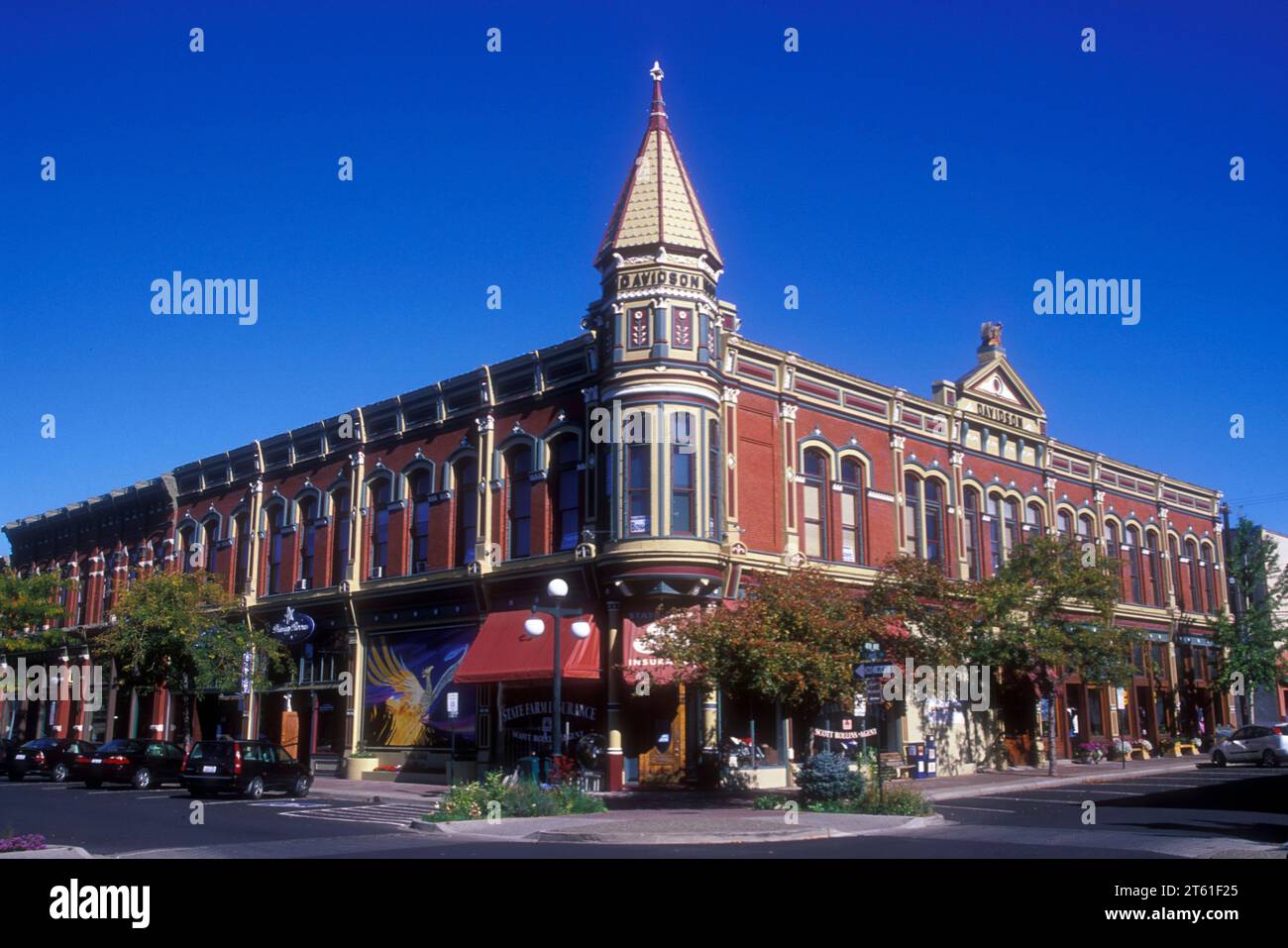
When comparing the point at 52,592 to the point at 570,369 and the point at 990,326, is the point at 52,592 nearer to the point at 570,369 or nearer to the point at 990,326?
the point at 570,369

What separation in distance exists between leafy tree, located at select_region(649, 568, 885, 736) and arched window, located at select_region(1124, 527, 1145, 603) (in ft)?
78.1

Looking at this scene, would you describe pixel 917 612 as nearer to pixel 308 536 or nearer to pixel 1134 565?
pixel 308 536

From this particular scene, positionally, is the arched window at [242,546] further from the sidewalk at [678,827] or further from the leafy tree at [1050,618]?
the leafy tree at [1050,618]

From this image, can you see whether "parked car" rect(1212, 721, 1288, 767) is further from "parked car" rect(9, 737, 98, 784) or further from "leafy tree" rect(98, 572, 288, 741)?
"parked car" rect(9, 737, 98, 784)

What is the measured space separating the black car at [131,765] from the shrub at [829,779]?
1902 centimetres

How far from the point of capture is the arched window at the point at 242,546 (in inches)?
1572

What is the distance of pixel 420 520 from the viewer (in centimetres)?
3428

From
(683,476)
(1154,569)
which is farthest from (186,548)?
(1154,569)

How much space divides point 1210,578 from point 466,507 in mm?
32381

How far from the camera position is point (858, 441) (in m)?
33.1
